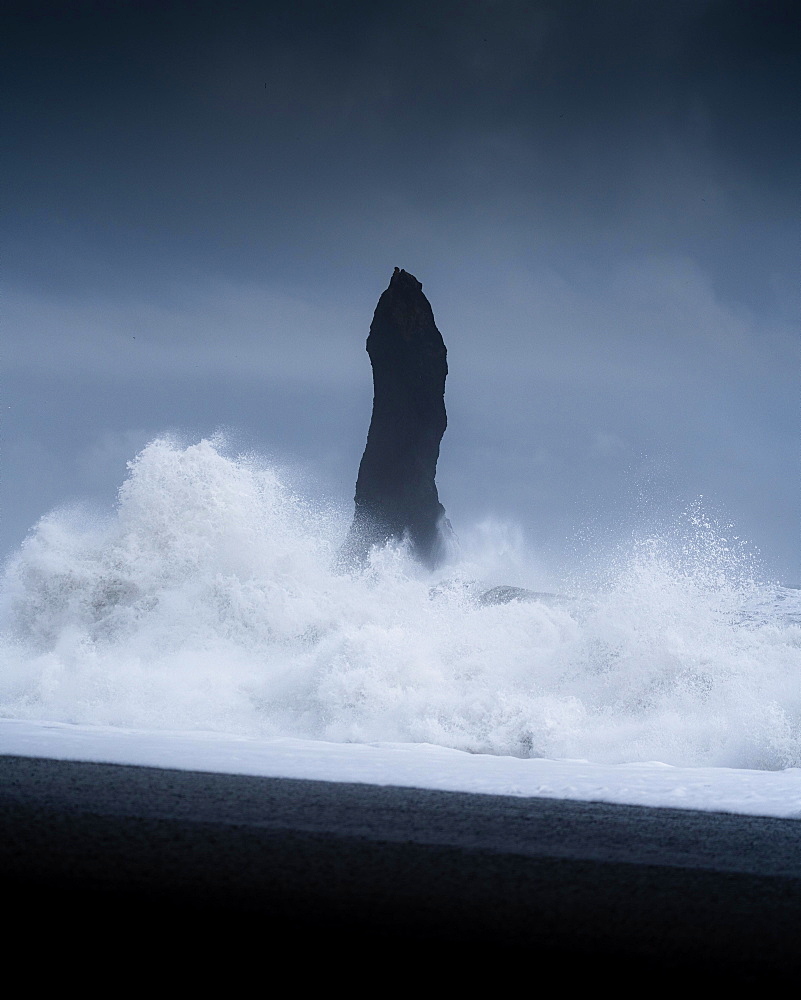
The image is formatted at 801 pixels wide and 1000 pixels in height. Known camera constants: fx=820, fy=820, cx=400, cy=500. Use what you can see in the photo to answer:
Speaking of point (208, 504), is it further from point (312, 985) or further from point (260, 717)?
point (312, 985)

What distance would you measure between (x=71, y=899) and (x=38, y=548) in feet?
41.0

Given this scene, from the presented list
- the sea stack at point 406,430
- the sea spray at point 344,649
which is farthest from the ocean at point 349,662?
the sea stack at point 406,430

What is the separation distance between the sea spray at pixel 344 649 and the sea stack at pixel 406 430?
2239cm

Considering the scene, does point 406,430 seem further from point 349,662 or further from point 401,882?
point 401,882

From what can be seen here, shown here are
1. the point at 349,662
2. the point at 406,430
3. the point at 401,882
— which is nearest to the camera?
the point at 401,882

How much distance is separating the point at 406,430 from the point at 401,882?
115 ft

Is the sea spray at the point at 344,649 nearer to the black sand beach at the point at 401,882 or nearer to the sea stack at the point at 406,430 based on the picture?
the black sand beach at the point at 401,882

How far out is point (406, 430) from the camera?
3828cm

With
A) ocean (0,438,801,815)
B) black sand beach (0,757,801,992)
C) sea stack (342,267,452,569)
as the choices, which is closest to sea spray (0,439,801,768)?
ocean (0,438,801,815)

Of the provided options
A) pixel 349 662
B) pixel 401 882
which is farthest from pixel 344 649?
pixel 401 882

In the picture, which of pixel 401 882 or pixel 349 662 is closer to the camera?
pixel 401 882

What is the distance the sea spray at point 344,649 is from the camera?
31.4 ft

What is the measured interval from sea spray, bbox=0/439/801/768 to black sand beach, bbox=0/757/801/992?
13.8ft

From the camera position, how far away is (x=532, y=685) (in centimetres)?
1120
